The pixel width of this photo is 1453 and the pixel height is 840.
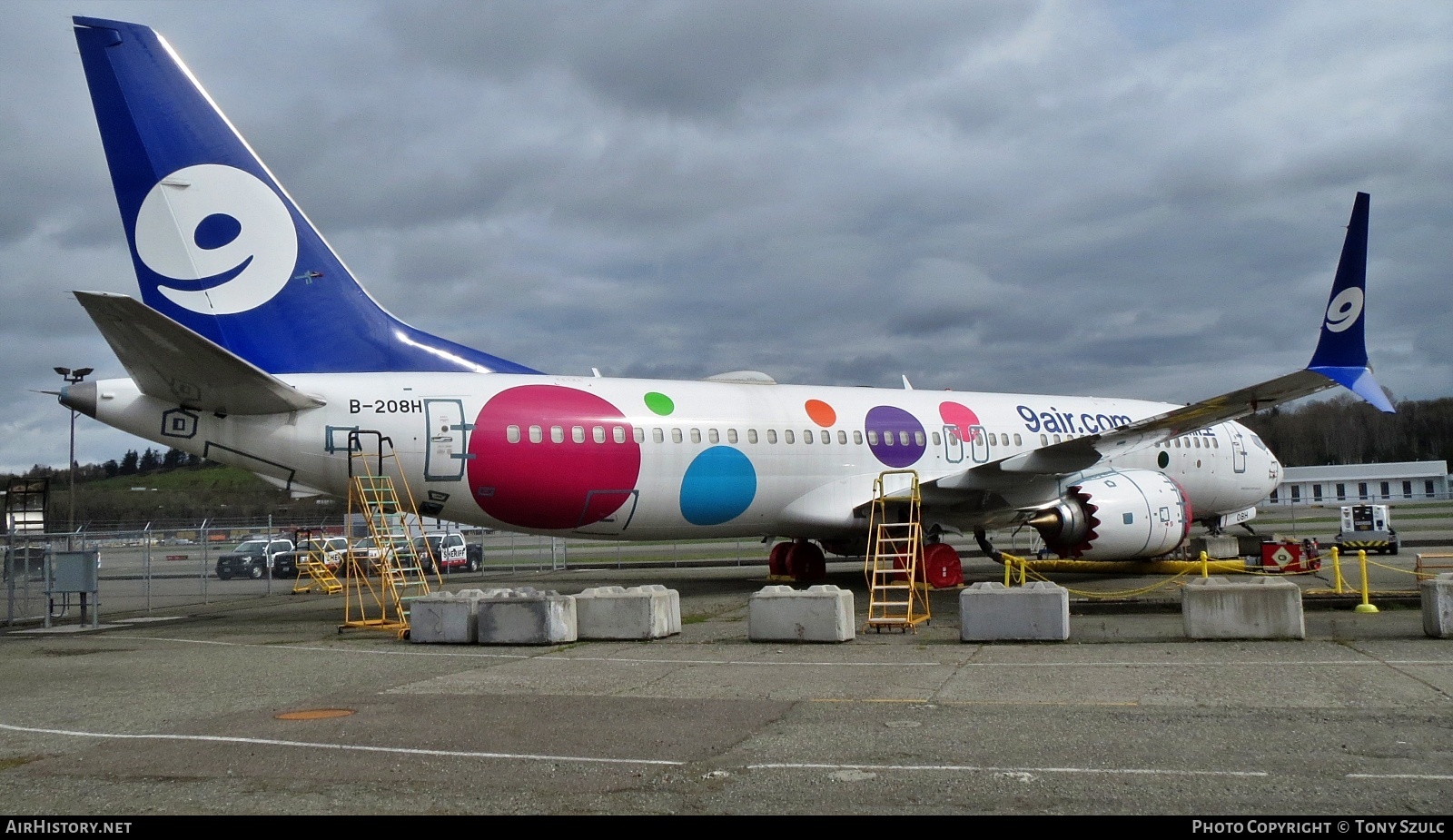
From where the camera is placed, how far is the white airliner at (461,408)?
14.0 metres

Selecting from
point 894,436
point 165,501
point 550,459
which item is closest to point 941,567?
point 894,436

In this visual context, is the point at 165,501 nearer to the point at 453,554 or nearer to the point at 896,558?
the point at 453,554

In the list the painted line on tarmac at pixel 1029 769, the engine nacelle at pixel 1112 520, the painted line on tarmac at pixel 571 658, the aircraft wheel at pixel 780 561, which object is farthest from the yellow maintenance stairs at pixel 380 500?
the engine nacelle at pixel 1112 520

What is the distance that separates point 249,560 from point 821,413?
2178 cm

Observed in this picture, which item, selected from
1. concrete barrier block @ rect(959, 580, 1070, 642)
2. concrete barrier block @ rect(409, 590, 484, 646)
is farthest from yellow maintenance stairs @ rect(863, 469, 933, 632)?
concrete barrier block @ rect(409, 590, 484, 646)

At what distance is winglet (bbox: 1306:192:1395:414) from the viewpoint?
568 inches

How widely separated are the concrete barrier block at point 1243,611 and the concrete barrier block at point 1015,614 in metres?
1.28

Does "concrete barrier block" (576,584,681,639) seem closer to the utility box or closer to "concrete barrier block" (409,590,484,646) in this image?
"concrete barrier block" (409,590,484,646)

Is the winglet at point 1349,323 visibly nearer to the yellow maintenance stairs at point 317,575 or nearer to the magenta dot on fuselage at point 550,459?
the magenta dot on fuselage at point 550,459

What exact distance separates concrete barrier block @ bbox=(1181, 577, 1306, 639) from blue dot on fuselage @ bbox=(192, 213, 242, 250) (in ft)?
42.7

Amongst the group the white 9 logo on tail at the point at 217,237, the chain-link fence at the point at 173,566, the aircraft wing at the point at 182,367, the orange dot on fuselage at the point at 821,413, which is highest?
the white 9 logo on tail at the point at 217,237

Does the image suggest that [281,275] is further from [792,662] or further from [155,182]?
[792,662]

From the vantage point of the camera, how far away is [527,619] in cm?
1240

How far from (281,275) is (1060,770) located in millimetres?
12861
